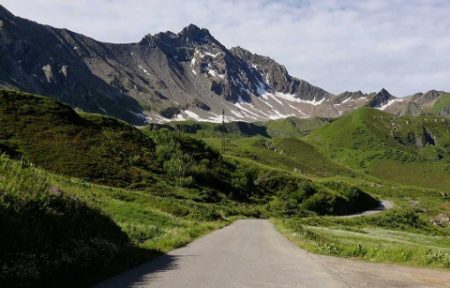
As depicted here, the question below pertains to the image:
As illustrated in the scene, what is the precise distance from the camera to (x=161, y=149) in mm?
128250

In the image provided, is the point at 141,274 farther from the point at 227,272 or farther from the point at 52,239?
the point at 52,239

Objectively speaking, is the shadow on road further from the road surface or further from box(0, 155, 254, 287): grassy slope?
box(0, 155, 254, 287): grassy slope

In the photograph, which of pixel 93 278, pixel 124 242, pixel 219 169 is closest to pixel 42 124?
pixel 219 169

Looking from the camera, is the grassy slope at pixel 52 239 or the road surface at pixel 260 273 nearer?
the grassy slope at pixel 52 239

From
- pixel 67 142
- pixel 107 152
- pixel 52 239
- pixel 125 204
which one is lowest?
pixel 125 204

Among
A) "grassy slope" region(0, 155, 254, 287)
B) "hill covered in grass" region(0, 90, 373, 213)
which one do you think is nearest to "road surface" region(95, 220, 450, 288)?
"grassy slope" region(0, 155, 254, 287)

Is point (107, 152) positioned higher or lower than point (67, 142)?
lower

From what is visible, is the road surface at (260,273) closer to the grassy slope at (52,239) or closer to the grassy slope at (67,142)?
the grassy slope at (52,239)

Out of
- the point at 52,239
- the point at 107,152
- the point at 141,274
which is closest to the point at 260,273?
the point at 141,274

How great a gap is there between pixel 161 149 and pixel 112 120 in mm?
18519

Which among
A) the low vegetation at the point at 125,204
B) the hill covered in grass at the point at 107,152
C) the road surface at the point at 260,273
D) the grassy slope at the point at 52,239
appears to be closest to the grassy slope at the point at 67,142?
the hill covered in grass at the point at 107,152

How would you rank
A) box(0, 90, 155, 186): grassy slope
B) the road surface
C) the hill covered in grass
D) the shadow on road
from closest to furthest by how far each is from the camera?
the shadow on road, the road surface, box(0, 90, 155, 186): grassy slope, the hill covered in grass

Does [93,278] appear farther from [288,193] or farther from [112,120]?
[288,193]

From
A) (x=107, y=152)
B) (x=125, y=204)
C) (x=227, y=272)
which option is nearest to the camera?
(x=227, y=272)
